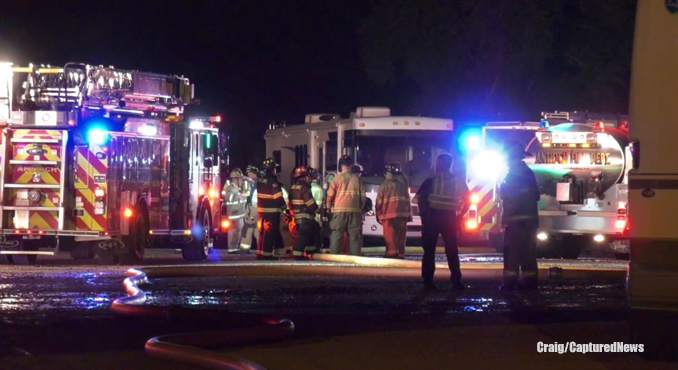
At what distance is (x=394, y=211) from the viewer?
18672 millimetres

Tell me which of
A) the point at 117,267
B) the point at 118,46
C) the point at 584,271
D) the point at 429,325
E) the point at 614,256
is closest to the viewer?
the point at 429,325

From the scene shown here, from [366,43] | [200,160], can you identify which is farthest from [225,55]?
[200,160]

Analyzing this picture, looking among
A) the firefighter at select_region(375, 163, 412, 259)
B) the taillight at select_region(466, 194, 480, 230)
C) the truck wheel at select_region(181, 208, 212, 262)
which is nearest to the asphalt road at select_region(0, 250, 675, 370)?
the firefighter at select_region(375, 163, 412, 259)

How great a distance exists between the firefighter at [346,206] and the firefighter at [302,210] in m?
0.39

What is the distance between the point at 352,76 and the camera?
43.0 metres

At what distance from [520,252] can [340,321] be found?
11.1 ft

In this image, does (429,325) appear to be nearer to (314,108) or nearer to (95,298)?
(95,298)

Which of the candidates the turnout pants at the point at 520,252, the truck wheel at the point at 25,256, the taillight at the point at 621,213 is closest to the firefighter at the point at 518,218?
the turnout pants at the point at 520,252

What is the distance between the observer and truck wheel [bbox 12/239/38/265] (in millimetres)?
17663

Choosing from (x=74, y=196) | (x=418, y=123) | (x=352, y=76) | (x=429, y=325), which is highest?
(x=352, y=76)

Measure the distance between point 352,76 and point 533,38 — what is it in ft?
33.0

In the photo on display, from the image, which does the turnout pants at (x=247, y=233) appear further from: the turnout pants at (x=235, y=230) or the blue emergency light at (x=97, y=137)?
the blue emergency light at (x=97, y=137)

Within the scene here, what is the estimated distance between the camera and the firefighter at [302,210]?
1886 centimetres

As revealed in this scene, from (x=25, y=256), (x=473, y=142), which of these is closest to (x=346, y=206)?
(x=473, y=142)
